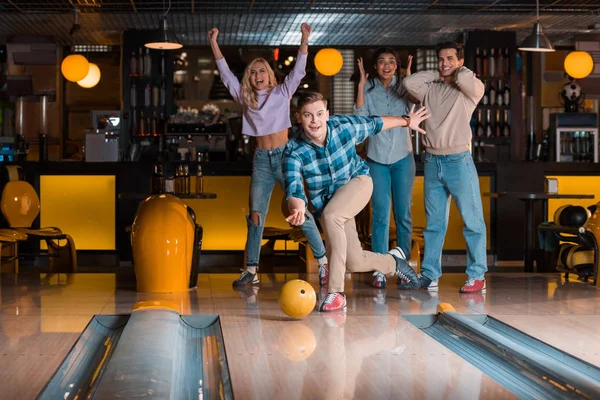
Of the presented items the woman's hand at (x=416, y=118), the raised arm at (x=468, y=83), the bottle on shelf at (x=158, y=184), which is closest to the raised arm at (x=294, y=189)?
the woman's hand at (x=416, y=118)

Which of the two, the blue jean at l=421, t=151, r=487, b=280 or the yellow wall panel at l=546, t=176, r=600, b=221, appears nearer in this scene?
the blue jean at l=421, t=151, r=487, b=280

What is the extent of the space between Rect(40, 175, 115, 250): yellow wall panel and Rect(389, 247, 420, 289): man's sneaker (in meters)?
5.02

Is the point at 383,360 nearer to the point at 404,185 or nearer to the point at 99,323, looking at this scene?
the point at 99,323

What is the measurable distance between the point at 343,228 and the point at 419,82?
133 centimetres

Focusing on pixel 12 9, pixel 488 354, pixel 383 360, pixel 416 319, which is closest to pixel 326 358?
pixel 383 360

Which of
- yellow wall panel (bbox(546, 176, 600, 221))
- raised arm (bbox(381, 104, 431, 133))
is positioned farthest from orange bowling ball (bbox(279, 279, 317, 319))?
yellow wall panel (bbox(546, 176, 600, 221))

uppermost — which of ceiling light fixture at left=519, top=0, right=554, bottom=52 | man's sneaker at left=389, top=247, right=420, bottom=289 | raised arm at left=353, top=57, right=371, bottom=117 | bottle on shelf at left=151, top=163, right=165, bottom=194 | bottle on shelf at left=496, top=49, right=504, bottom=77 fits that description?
bottle on shelf at left=496, top=49, right=504, bottom=77

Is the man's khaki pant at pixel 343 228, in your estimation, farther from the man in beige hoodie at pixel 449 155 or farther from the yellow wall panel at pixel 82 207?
the yellow wall panel at pixel 82 207

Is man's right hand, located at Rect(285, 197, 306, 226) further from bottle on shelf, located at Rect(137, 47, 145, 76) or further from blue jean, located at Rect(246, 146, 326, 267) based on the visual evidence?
bottle on shelf, located at Rect(137, 47, 145, 76)

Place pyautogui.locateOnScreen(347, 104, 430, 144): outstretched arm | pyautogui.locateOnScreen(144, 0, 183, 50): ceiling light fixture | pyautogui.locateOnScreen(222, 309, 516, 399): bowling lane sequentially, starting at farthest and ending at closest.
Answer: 1. pyautogui.locateOnScreen(144, 0, 183, 50): ceiling light fixture
2. pyautogui.locateOnScreen(347, 104, 430, 144): outstretched arm
3. pyautogui.locateOnScreen(222, 309, 516, 399): bowling lane

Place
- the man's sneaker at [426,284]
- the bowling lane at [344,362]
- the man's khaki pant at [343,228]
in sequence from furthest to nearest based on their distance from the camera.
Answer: the man's sneaker at [426,284] < the man's khaki pant at [343,228] < the bowling lane at [344,362]

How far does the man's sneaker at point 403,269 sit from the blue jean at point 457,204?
0.24 m

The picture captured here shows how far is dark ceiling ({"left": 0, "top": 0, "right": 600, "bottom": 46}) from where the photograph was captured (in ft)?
35.6

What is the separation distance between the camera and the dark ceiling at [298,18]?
1084 cm
